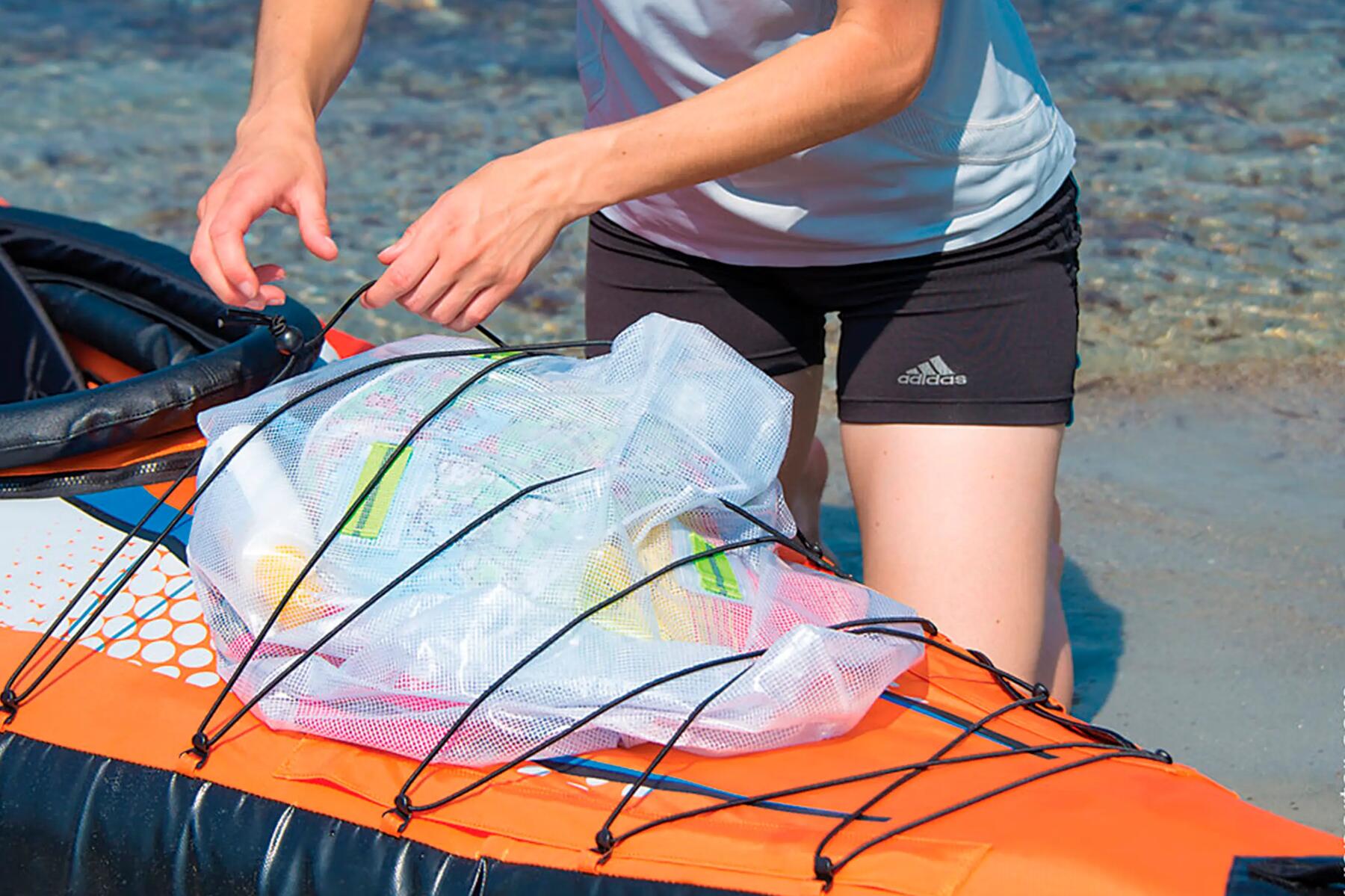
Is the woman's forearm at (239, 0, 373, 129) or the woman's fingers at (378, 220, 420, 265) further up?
the woman's forearm at (239, 0, 373, 129)

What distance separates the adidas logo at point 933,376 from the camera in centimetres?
195

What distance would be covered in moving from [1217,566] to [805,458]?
92 centimetres

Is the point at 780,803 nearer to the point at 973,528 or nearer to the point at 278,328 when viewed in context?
the point at 973,528

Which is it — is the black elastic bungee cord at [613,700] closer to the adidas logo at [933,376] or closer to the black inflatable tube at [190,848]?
the black inflatable tube at [190,848]

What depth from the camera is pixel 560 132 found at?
527cm

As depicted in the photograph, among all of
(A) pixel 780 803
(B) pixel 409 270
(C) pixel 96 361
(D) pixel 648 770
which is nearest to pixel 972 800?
(A) pixel 780 803

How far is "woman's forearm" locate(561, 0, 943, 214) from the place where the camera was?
1521 millimetres

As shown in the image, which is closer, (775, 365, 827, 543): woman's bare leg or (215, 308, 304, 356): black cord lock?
(215, 308, 304, 356): black cord lock

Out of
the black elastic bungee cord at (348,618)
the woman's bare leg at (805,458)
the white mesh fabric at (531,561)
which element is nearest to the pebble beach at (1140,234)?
the woman's bare leg at (805,458)

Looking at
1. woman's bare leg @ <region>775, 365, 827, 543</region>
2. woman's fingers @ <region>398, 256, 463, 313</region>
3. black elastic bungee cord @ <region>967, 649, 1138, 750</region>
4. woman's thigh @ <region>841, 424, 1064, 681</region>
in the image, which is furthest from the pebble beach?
woman's fingers @ <region>398, 256, 463, 313</region>

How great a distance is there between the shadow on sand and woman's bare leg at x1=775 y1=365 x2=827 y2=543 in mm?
173

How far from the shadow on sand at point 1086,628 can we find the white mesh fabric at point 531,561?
984mm

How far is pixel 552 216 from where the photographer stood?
1486 millimetres

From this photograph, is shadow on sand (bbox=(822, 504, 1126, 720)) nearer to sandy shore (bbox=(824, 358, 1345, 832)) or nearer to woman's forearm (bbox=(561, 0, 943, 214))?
sandy shore (bbox=(824, 358, 1345, 832))
